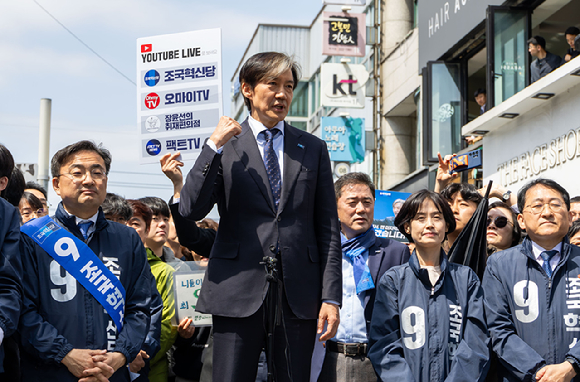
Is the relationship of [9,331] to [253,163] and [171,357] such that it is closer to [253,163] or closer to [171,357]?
[253,163]

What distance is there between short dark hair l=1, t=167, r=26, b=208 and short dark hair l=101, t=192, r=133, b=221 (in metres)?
1.10

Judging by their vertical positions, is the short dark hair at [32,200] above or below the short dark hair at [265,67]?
below

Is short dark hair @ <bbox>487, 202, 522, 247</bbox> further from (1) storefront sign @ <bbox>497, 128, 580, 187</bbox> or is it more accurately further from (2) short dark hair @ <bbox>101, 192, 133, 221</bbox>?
(1) storefront sign @ <bbox>497, 128, 580, 187</bbox>

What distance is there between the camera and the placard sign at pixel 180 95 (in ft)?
19.1

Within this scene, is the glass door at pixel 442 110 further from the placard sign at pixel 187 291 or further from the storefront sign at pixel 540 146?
the placard sign at pixel 187 291

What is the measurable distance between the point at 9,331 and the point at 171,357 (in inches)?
92.2

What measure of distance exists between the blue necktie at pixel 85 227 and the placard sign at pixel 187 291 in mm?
1155

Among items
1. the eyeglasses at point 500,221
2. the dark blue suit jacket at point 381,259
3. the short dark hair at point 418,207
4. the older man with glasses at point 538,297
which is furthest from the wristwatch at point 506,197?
the dark blue suit jacket at point 381,259

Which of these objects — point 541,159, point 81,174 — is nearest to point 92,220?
point 81,174

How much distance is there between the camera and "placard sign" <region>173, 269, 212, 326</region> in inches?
200

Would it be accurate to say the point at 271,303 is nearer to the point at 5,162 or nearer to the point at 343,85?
the point at 5,162

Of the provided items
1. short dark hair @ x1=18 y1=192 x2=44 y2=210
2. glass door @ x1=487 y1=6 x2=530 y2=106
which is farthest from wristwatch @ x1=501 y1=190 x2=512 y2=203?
glass door @ x1=487 y1=6 x2=530 y2=106

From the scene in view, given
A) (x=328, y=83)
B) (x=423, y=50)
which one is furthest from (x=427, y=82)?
(x=328, y=83)

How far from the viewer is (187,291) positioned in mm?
5094
